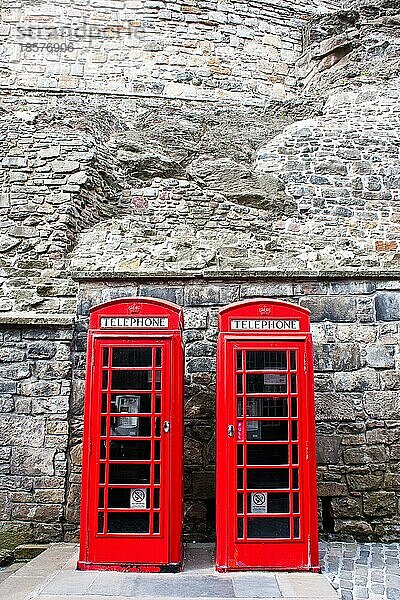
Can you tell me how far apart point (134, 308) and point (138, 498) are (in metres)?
1.48

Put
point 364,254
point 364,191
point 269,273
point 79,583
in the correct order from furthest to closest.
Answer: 1. point 364,191
2. point 364,254
3. point 269,273
4. point 79,583

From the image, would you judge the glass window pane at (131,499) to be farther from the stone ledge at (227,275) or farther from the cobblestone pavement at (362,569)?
the stone ledge at (227,275)

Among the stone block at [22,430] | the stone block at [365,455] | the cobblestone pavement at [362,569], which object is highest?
the stone block at [22,430]

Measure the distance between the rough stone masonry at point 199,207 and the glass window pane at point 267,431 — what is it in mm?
1155

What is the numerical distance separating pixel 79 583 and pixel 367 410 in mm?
3040

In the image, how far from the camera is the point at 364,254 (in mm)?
9062

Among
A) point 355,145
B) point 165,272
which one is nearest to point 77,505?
point 165,272

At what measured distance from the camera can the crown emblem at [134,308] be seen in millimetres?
4809

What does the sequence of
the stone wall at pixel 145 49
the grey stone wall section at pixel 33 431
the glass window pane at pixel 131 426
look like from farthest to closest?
1. the stone wall at pixel 145 49
2. the grey stone wall section at pixel 33 431
3. the glass window pane at pixel 131 426

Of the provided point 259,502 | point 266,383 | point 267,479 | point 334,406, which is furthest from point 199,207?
point 259,502

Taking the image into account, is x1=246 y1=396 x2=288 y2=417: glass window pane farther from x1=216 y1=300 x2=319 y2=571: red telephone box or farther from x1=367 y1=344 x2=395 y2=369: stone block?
x1=367 y1=344 x2=395 y2=369: stone block

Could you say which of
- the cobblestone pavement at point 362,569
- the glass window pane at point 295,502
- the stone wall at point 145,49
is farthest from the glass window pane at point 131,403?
the stone wall at point 145,49

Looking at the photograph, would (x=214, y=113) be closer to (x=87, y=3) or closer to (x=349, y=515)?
(x=87, y=3)

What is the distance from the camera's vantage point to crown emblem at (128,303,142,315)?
481 cm
